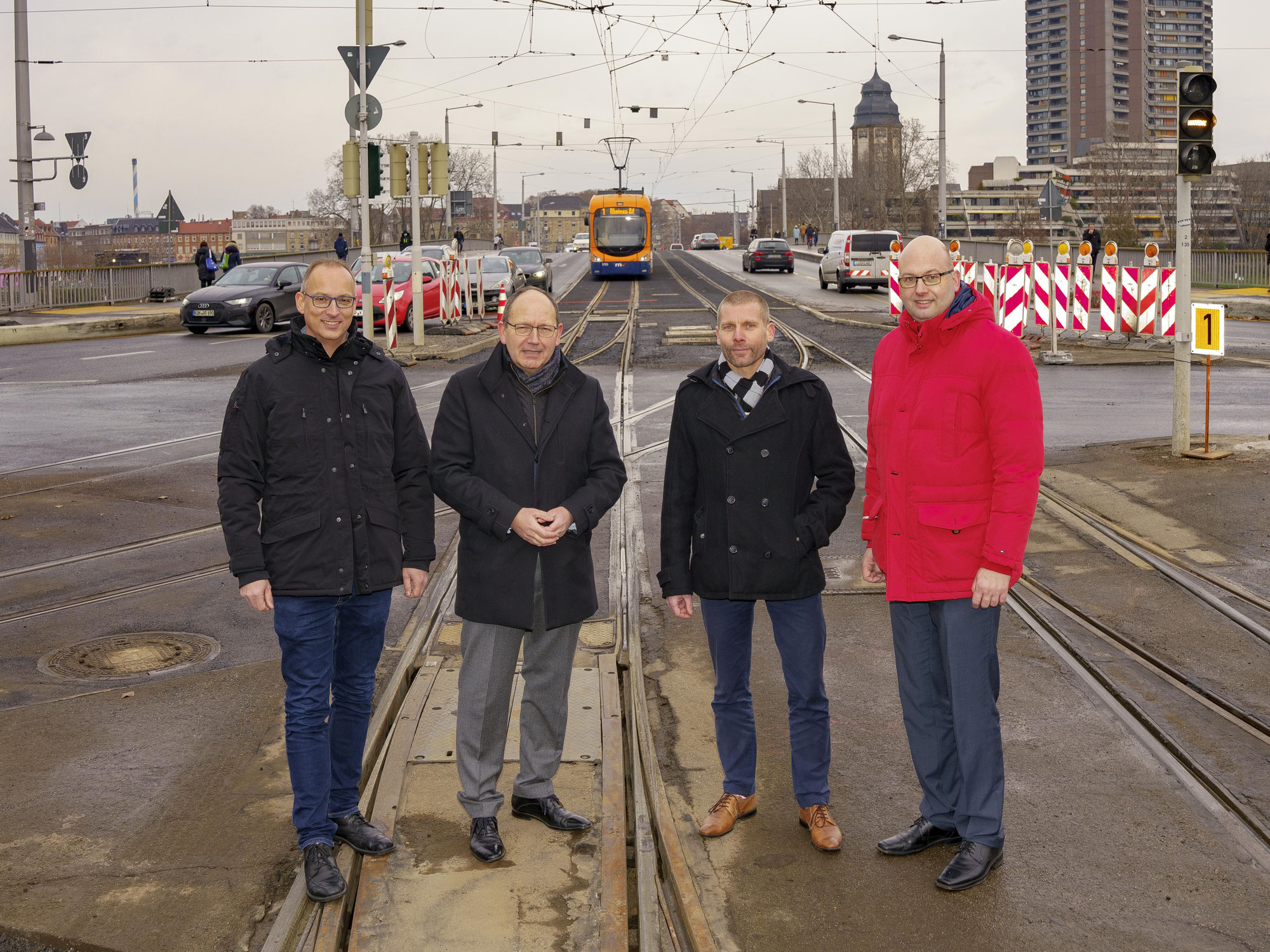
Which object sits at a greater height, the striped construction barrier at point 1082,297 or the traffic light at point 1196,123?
the traffic light at point 1196,123

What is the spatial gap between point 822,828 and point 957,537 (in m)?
1.07

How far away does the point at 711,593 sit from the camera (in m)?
4.61

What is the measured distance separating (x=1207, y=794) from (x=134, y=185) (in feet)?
334

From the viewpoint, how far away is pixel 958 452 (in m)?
4.25

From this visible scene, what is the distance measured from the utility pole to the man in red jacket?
28859 mm

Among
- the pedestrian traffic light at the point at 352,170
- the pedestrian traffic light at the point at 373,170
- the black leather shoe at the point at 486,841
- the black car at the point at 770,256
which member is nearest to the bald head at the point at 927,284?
the black leather shoe at the point at 486,841

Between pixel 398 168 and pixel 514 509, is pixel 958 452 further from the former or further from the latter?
pixel 398 168

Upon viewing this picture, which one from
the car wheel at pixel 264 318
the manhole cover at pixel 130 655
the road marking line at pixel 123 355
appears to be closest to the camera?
the manhole cover at pixel 130 655

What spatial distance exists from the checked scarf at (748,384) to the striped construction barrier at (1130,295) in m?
16.7

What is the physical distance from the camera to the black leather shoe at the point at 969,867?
4168 millimetres

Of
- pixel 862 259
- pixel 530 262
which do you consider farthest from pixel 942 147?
pixel 530 262

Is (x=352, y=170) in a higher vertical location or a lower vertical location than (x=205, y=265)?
higher

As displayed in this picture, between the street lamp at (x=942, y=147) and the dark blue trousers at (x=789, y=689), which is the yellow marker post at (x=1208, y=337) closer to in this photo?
the dark blue trousers at (x=789, y=689)

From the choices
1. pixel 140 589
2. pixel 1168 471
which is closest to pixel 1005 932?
pixel 140 589
